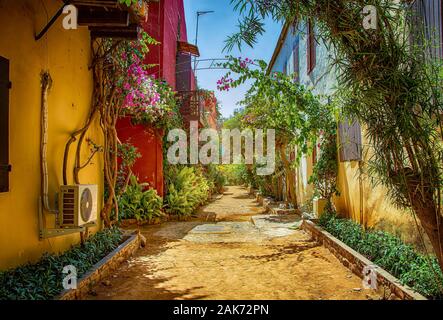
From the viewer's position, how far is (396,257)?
15.6ft

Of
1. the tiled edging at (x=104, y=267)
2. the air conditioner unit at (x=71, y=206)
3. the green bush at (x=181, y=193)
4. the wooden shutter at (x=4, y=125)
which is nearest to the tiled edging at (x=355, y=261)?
the tiled edging at (x=104, y=267)

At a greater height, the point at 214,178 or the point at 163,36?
the point at 163,36

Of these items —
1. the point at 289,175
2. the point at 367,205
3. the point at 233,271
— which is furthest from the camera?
the point at 289,175

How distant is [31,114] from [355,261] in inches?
194

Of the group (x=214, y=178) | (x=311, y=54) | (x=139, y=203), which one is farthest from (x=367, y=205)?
(x=214, y=178)

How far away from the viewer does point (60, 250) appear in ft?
17.1

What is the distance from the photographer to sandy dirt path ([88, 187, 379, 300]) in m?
4.51

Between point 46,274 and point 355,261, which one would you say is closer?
point 46,274

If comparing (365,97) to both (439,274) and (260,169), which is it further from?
(260,169)

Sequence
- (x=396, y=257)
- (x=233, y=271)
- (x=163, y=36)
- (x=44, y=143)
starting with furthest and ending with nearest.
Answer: (x=163, y=36) < (x=233, y=271) < (x=396, y=257) < (x=44, y=143)

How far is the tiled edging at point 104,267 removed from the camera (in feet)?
13.2

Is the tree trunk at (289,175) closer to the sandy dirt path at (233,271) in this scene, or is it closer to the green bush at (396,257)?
the sandy dirt path at (233,271)

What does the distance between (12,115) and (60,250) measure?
221 centimetres

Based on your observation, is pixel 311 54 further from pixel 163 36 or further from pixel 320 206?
pixel 163 36
